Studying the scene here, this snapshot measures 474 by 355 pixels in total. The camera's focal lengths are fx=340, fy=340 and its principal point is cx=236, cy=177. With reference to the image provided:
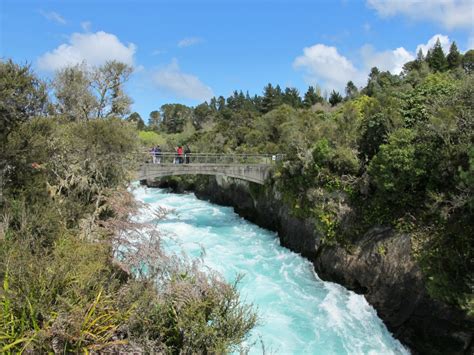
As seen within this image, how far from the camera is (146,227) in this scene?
10.2 metres

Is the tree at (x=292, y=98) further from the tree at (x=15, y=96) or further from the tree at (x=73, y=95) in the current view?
the tree at (x=15, y=96)

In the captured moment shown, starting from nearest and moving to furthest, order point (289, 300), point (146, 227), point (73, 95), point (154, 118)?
point (146, 227) → point (289, 300) → point (73, 95) → point (154, 118)

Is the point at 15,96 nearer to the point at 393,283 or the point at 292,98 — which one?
the point at 393,283

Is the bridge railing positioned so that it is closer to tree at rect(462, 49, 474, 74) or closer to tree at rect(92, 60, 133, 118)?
tree at rect(92, 60, 133, 118)

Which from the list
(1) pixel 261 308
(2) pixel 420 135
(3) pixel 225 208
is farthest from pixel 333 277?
(3) pixel 225 208

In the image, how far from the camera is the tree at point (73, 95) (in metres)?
25.1

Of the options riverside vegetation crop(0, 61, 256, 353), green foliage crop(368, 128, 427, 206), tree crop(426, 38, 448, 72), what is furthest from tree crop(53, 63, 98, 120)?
tree crop(426, 38, 448, 72)

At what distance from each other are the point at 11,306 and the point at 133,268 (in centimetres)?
306

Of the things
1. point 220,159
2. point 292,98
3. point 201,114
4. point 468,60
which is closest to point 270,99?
point 292,98

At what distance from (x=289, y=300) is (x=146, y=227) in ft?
25.3

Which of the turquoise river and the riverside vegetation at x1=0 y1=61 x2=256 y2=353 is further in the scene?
the turquoise river

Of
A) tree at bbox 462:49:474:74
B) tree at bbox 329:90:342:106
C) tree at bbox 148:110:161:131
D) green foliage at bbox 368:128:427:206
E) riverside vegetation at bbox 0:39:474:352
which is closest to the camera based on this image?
riverside vegetation at bbox 0:39:474:352

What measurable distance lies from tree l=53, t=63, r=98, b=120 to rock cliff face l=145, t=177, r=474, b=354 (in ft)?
57.0

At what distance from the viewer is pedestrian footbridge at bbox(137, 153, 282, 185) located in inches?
991
